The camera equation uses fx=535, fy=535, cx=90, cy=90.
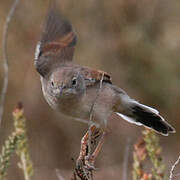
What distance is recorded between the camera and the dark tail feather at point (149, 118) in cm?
539

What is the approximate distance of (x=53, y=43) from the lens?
5.54 m

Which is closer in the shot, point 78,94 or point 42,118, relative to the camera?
point 78,94

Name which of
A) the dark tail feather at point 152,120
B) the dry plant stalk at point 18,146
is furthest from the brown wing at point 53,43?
the dry plant stalk at point 18,146

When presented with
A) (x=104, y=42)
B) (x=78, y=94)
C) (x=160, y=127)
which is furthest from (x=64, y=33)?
(x=104, y=42)

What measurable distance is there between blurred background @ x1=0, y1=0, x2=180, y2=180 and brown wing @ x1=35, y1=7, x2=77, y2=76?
8.54ft

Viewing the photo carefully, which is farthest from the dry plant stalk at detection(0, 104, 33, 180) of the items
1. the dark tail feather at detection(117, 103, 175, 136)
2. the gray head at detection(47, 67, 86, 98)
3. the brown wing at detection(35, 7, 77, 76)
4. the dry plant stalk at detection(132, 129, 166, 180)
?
the dark tail feather at detection(117, 103, 175, 136)

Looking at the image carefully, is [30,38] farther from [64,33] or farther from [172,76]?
[64,33]

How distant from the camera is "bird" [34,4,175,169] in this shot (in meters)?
4.99

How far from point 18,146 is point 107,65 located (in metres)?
4.83

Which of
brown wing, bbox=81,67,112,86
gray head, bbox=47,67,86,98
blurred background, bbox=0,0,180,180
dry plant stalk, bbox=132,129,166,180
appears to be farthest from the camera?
blurred background, bbox=0,0,180,180

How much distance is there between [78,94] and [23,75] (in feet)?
12.7

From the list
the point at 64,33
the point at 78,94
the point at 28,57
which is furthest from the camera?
the point at 28,57

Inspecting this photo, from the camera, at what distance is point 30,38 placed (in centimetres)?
884

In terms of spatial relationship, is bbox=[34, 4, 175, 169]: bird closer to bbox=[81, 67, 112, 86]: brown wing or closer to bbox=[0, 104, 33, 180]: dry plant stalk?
bbox=[81, 67, 112, 86]: brown wing
